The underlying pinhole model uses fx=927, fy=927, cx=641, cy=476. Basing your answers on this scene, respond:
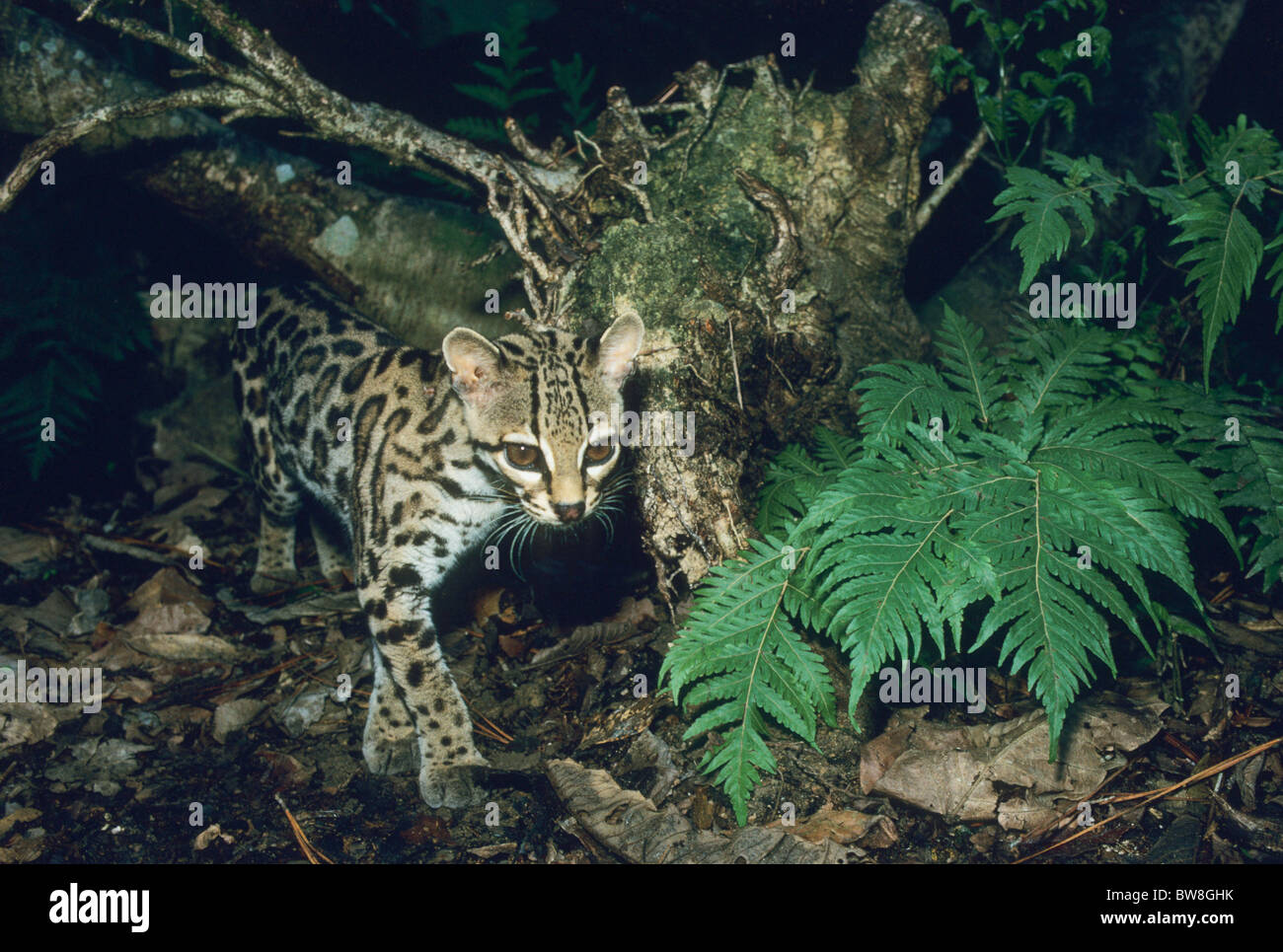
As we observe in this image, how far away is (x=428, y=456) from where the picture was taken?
4859 mm

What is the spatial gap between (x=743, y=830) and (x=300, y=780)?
220 cm

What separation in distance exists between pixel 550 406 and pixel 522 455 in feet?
0.90

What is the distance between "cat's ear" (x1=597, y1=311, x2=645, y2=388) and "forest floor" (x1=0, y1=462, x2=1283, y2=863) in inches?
48.8

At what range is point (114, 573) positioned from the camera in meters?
6.06

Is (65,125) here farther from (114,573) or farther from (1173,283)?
(1173,283)

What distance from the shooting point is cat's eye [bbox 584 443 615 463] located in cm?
442

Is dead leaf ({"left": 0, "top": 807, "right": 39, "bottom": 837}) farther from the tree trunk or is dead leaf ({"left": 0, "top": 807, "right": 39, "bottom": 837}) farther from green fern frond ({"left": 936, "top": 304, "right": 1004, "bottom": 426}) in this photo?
green fern frond ({"left": 936, "top": 304, "right": 1004, "bottom": 426})

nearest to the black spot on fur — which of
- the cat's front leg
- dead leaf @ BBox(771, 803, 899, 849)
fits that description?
the cat's front leg

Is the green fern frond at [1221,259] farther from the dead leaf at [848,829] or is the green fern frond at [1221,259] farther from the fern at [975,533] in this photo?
the dead leaf at [848,829]

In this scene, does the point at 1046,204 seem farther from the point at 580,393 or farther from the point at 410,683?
the point at 410,683

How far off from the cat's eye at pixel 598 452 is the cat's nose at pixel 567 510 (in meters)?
0.27

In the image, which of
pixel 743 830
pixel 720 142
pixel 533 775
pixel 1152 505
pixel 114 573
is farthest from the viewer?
pixel 114 573

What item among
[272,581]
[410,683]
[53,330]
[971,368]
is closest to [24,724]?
[272,581]

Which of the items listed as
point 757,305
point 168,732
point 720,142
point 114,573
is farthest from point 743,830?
point 114,573
